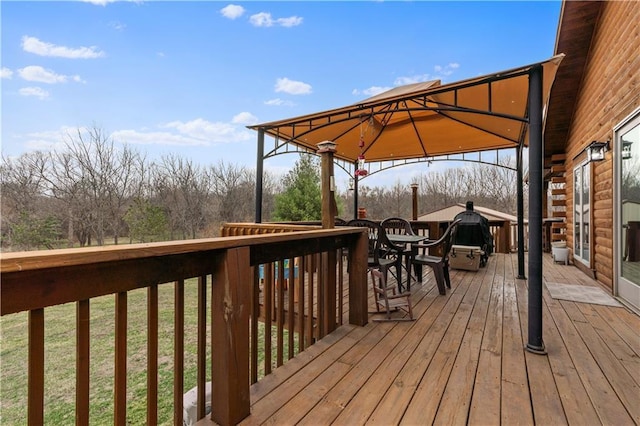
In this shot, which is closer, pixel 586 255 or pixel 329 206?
pixel 329 206

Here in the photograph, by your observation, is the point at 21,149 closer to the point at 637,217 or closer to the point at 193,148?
the point at 193,148

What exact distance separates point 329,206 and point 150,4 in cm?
662

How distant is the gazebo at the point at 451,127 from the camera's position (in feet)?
7.97

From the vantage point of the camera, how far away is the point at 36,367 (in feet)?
3.28

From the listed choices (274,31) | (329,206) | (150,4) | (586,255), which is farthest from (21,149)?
(586,255)

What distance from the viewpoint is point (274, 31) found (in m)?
7.93

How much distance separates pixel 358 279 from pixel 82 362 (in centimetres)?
212

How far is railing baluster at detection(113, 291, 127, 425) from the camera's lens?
1216 mm

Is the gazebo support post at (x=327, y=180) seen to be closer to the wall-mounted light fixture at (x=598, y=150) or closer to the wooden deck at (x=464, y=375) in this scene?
the wooden deck at (x=464, y=375)

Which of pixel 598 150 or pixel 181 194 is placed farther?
pixel 181 194

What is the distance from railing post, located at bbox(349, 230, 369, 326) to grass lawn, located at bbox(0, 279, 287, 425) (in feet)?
6.41

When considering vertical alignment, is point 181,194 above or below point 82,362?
above

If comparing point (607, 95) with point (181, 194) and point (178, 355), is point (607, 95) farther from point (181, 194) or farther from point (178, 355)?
point (181, 194)

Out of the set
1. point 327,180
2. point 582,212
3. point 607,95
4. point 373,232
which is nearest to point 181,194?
point 373,232
